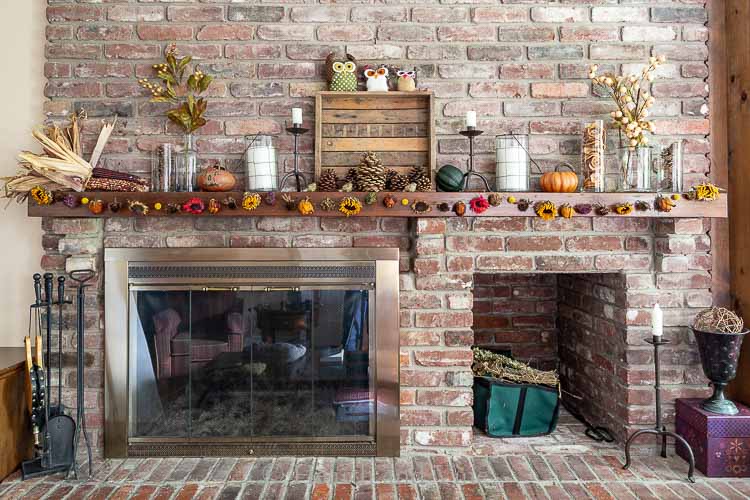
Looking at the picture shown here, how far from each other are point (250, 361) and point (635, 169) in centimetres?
193

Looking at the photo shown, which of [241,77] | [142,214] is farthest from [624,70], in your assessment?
[142,214]

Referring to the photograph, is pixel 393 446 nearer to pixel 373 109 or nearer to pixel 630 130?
pixel 373 109

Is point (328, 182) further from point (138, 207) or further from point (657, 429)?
point (657, 429)

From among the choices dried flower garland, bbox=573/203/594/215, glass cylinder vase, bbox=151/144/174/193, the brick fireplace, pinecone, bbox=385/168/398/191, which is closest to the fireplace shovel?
the brick fireplace

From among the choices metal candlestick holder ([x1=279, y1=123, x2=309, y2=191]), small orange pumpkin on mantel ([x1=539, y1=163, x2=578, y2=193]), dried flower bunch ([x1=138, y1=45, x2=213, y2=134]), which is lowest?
small orange pumpkin on mantel ([x1=539, y1=163, x2=578, y2=193])

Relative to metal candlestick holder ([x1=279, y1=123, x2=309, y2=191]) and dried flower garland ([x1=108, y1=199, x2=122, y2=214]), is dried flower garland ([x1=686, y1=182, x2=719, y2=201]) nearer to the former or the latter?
metal candlestick holder ([x1=279, y1=123, x2=309, y2=191])

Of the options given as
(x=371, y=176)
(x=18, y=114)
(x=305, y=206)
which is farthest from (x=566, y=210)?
(x=18, y=114)

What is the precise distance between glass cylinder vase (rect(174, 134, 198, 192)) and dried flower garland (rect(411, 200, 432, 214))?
0.99 m

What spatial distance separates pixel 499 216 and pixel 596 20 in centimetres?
104

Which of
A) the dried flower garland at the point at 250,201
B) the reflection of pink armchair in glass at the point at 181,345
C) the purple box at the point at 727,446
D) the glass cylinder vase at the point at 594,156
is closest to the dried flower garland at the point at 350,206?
the dried flower garland at the point at 250,201

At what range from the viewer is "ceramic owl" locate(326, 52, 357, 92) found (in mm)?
2396

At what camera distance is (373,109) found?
8.09 ft

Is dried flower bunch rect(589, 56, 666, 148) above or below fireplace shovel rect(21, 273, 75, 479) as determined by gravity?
above

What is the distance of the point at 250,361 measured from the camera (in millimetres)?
2438
